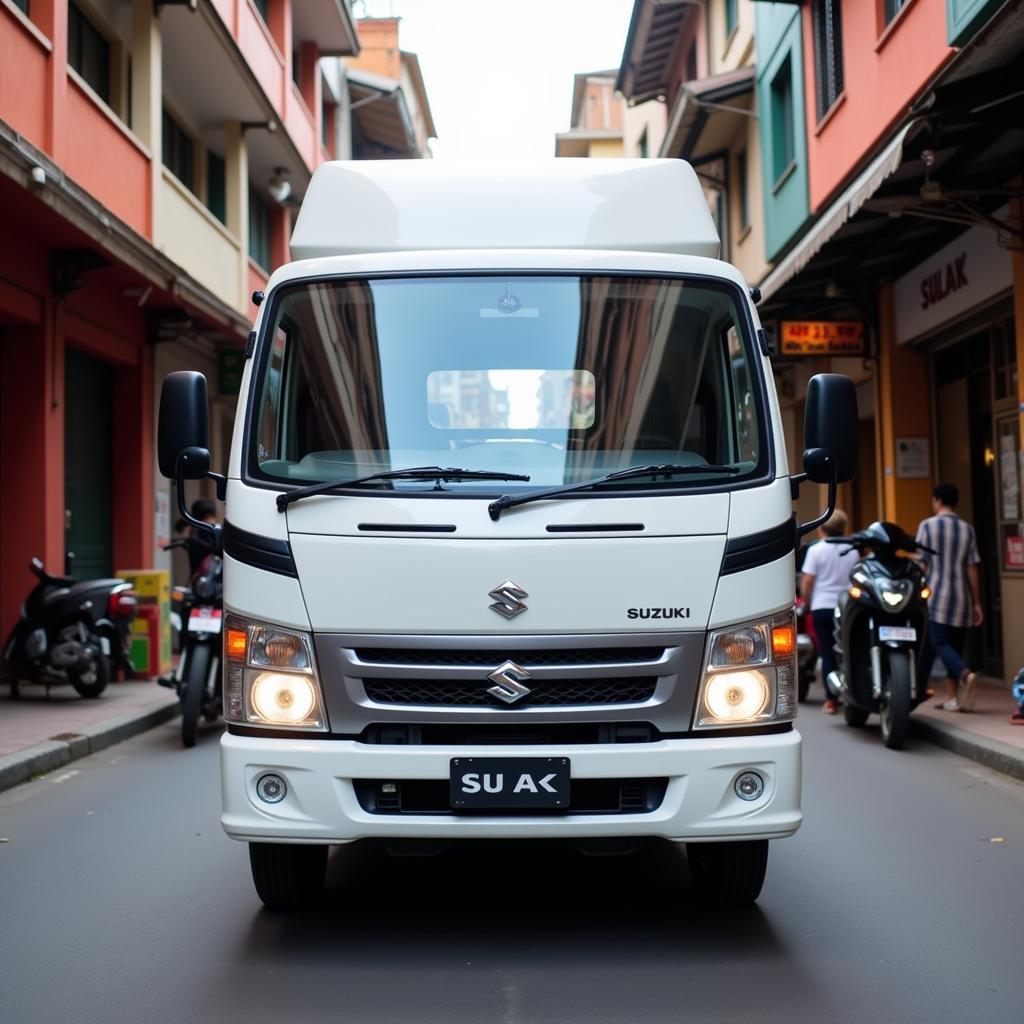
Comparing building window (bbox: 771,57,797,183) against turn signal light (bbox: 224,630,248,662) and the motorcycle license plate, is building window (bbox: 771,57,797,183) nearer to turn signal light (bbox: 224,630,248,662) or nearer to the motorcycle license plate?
the motorcycle license plate

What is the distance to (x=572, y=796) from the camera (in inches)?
184

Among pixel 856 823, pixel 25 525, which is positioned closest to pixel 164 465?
pixel 856 823

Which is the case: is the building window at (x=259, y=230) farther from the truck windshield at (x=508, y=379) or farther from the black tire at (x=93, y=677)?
the truck windshield at (x=508, y=379)

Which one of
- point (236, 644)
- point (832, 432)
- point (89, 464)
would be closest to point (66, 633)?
point (89, 464)

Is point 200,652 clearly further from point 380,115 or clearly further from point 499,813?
point 380,115

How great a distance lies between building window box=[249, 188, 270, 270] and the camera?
2420 centimetres

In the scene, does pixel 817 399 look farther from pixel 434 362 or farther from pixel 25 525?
pixel 25 525

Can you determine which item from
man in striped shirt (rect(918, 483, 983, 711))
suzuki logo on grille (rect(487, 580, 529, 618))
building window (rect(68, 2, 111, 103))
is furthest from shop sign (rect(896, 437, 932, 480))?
suzuki logo on grille (rect(487, 580, 529, 618))

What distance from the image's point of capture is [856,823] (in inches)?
278

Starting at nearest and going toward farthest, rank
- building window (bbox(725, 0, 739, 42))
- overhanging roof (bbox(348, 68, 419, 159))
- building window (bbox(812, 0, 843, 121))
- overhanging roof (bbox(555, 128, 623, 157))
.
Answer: building window (bbox(812, 0, 843, 121)), building window (bbox(725, 0, 739, 42)), overhanging roof (bbox(348, 68, 419, 159)), overhanging roof (bbox(555, 128, 623, 157))

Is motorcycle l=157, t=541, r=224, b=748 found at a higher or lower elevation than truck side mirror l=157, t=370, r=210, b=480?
lower

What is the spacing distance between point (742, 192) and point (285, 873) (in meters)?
21.4

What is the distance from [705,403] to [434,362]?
1.01 metres

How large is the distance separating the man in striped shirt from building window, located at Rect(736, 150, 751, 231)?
13731 mm
